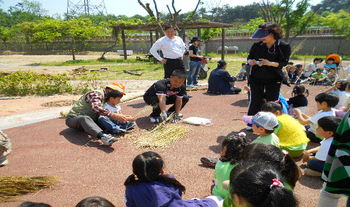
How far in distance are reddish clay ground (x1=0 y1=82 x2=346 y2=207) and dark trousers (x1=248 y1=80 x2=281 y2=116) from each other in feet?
1.67

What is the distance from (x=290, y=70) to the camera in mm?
9695

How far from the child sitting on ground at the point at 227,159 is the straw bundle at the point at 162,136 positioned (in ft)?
5.08

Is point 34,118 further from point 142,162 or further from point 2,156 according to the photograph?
point 142,162

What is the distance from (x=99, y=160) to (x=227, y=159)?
1868 millimetres

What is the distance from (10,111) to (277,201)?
22.0 ft

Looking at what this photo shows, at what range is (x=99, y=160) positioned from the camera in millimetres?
3467

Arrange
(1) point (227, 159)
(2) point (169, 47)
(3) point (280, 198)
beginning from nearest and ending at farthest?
(3) point (280, 198) → (1) point (227, 159) → (2) point (169, 47)

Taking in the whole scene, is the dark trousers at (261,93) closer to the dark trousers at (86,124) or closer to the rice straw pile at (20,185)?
the dark trousers at (86,124)

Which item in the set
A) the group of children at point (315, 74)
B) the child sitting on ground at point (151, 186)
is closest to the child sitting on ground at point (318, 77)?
the group of children at point (315, 74)

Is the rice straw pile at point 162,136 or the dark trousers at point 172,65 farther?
the dark trousers at point 172,65

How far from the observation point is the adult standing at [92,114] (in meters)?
3.86

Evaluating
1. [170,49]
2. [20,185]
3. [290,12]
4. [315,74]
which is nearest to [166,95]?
[170,49]

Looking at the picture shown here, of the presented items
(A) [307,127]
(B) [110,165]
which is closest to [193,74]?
(A) [307,127]

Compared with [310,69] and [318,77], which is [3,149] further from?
[310,69]
